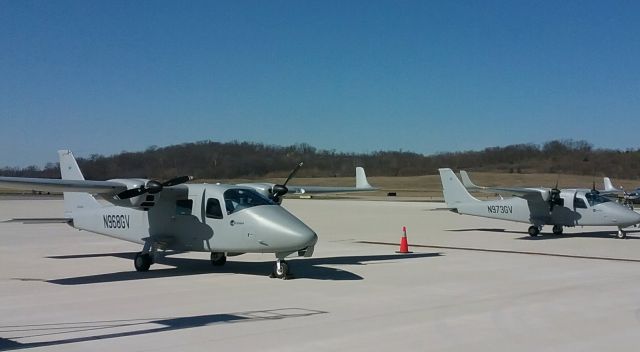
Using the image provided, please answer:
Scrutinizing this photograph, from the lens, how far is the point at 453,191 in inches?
1304

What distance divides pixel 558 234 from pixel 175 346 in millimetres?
25054

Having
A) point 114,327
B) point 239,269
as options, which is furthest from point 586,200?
point 114,327

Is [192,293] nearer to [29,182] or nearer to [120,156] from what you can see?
[29,182]

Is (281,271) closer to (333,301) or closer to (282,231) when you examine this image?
(282,231)

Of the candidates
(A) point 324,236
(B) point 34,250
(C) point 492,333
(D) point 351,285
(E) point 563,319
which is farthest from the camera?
(A) point 324,236

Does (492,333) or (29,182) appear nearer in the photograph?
(492,333)

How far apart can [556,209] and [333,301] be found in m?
20.1

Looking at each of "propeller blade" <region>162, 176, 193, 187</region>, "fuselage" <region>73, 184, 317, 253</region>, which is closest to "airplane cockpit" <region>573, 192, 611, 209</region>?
"fuselage" <region>73, 184, 317, 253</region>

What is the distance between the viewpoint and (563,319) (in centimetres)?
1113

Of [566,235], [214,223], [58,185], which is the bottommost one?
[566,235]

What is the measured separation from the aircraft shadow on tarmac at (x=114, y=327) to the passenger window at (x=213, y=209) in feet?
18.0

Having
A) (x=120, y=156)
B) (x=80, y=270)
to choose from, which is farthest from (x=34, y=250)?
(x=80, y=270)

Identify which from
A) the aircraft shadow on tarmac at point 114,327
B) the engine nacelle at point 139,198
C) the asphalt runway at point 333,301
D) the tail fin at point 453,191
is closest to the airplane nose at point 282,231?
the asphalt runway at point 333,301

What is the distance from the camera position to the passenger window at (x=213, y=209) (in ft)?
55.5
